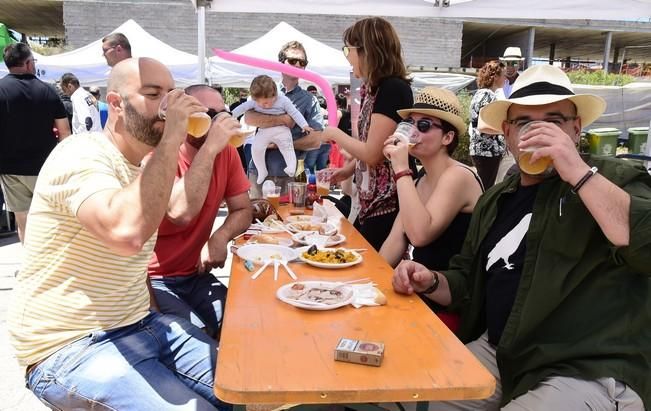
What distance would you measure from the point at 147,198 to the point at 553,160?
3.86 feet

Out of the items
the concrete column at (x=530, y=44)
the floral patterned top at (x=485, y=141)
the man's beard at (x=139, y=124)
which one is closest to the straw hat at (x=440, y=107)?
the man's beard at (x=139, y=124)

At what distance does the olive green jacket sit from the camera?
1.51m

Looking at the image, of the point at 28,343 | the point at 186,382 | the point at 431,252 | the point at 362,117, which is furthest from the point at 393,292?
the point at 362,117

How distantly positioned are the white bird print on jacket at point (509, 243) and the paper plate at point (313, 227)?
909mm

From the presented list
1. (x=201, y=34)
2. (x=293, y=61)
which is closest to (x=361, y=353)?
(x=201, y=34)

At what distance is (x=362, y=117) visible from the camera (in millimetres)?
3010

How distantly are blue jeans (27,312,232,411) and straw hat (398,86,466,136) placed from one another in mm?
1547

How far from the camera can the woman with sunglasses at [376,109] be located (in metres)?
2.65

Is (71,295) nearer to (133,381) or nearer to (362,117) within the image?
(133,381)

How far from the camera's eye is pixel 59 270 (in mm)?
1546

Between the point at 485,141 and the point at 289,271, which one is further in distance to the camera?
the point at 485,141

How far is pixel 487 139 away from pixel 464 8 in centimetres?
205

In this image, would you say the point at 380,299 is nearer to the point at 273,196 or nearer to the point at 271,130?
the point at 273,196

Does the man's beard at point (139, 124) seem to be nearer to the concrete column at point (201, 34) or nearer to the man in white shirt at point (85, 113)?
the concrete column at point (201, 34)
